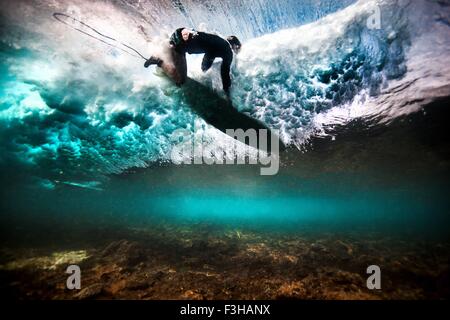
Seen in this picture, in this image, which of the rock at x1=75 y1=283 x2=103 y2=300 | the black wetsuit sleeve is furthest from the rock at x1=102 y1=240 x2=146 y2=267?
the black wetsuit sleeve

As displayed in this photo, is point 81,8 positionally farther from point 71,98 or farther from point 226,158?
point 226,158

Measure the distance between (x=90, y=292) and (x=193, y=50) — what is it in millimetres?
9041

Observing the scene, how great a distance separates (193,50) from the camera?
242 inches

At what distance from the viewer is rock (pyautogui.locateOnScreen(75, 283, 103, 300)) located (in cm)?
760

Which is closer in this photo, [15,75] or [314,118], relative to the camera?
[15,75]

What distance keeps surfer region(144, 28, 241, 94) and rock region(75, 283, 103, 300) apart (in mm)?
8056

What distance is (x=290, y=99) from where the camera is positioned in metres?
10.2

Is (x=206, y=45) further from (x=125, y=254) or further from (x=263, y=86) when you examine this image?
(x=125, y=254)

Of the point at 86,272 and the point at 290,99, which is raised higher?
the point at 290,99

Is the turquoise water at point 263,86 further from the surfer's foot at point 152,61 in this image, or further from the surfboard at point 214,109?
the surfer's foot at point 152,61

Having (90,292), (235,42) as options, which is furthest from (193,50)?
(90,292)

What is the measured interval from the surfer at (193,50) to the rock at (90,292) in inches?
317

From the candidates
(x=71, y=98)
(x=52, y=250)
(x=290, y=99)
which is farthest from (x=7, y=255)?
(x=290, y=99)

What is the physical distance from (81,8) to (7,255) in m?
15.3
